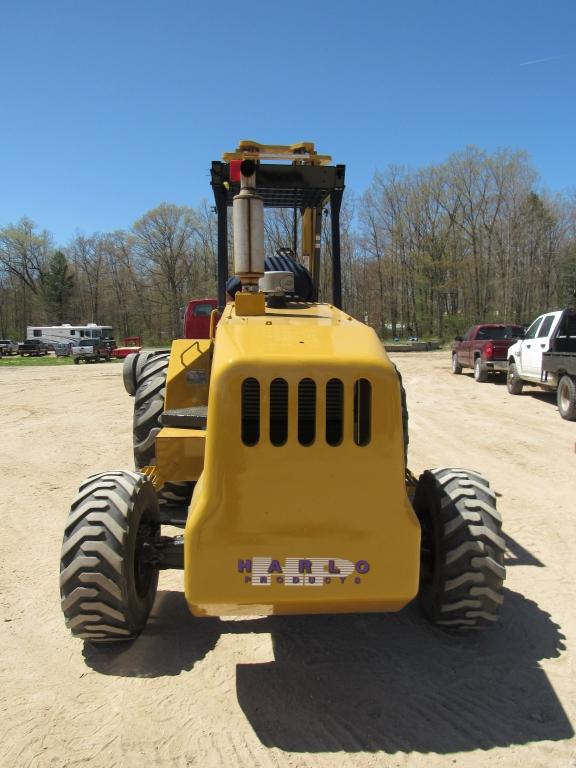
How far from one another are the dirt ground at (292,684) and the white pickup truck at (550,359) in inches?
278

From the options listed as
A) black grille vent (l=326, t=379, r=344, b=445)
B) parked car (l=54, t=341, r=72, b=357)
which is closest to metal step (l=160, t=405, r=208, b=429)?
black grille vent (l=326, t=379, r=344, b=445)

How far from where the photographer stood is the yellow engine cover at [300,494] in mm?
2723

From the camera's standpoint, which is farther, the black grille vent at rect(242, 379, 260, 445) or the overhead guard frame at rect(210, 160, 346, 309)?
the overhead guard frame at rect(210, 160, 346, 309)

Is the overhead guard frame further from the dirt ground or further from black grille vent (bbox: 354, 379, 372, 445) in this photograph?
the dirt ground

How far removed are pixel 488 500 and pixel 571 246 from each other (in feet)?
155

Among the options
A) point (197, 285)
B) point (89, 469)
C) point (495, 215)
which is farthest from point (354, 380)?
point (197, 285)

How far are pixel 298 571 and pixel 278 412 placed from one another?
0.73 metres

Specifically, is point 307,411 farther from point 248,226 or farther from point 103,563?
point 103,563

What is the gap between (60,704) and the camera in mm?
3008

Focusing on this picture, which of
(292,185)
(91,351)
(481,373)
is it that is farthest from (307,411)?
(91,351)

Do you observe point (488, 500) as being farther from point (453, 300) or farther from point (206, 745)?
point (453, 300)

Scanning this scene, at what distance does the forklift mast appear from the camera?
4562mm

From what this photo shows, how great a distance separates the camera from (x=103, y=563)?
10.3ft

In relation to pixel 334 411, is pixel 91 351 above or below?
below
